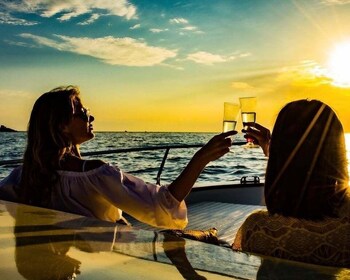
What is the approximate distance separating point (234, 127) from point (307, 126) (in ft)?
2.08

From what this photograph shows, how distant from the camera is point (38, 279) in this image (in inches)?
37.4

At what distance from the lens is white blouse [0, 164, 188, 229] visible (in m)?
1.87

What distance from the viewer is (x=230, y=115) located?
243cm

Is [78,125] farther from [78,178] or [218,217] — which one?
[218,217]

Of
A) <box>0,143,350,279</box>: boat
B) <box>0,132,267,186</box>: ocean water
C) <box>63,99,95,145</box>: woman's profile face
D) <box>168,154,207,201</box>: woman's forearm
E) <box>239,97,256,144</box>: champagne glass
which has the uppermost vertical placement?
<box>239,97,256,144</box>: champagne glass

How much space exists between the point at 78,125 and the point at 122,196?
1.60 feet

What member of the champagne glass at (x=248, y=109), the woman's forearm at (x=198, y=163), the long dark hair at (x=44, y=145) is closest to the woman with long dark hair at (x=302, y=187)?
the woman's forearm at (x=198, y=163)

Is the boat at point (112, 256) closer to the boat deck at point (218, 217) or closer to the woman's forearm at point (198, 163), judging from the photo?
the woman's forearm at point (198, 163)

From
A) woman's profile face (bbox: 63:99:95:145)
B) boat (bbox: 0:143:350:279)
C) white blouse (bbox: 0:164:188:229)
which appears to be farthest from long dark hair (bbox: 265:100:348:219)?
woman's profile face (bbox: 63:99:95:145)

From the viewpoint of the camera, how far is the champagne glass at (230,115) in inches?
94.7

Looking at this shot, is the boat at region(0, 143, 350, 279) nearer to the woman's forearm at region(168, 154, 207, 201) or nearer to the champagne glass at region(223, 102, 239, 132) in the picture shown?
the woman's forearm at region(168, 154, 207, 201)

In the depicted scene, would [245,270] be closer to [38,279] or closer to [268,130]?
[38,279]

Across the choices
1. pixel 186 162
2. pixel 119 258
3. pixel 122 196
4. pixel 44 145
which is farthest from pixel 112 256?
pixel 186 162

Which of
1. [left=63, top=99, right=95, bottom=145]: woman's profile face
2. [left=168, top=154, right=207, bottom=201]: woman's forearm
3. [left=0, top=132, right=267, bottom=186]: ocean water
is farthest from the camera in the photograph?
[left=0, top=132, right=267, bottom=186]: ocean water
